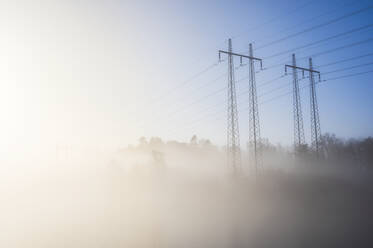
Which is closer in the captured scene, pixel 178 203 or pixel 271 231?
pixel 271 231

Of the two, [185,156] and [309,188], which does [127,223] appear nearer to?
[309,188]

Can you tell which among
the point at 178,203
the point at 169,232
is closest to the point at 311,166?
the point at 178,203

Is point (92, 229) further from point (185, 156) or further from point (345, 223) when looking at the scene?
point (185, 156)

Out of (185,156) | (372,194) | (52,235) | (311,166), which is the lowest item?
(52,235)

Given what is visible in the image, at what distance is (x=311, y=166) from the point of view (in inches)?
1299

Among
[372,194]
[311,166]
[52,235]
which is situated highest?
[311,166]

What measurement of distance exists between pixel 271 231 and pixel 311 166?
18.0 meters

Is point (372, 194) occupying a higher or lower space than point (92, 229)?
higher

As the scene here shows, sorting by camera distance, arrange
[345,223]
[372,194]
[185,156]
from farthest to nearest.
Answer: [185,156] < [372,194] < [345,223]

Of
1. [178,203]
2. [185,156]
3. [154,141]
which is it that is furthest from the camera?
[154,141]

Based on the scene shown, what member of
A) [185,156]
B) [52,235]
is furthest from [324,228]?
[185,156]

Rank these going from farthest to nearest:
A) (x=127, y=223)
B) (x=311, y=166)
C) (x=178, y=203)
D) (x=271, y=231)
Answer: (x=311, y=166) → (x=178, y=203) → (x=127, y=223) → (x=271, y=231)

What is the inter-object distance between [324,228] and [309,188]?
11379 mm

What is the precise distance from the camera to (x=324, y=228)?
17438mm
